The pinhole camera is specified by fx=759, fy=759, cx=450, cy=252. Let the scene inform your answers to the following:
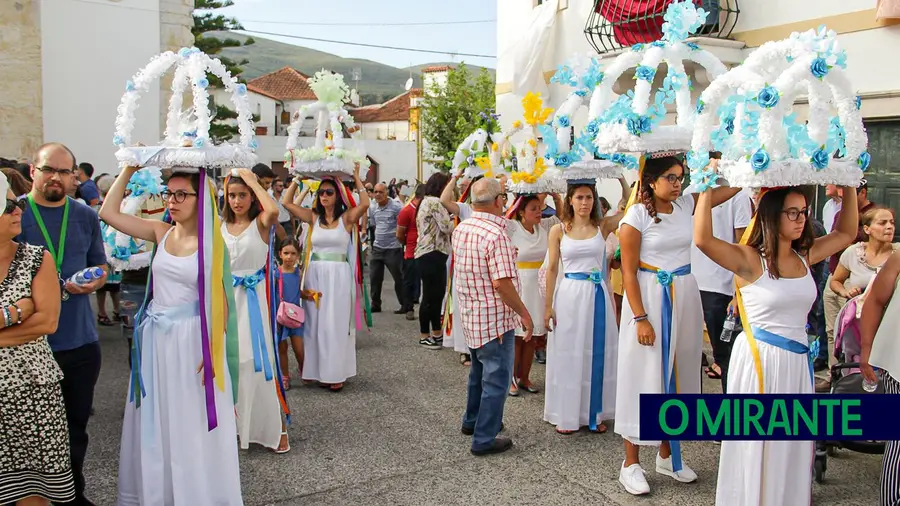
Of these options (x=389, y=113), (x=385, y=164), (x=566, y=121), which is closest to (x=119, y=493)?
(x=566, y=121)

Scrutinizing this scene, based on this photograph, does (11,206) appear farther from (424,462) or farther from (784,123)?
(784,123)

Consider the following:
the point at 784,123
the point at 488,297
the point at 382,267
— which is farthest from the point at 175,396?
the point at 382,267

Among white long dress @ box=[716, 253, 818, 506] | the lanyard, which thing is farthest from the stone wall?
white long dress @ box=[716, 253, 818, 506]

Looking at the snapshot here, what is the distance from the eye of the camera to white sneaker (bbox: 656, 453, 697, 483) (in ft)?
16.2

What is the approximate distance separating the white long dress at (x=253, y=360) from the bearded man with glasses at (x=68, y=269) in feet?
3.81

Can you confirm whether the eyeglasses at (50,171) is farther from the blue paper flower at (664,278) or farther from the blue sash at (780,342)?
the blue sash at (780,342)

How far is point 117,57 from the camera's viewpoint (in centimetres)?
1706

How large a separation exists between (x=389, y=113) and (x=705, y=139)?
57.9m

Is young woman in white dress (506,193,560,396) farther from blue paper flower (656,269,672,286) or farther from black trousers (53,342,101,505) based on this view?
black trousers (53,342,101,505)

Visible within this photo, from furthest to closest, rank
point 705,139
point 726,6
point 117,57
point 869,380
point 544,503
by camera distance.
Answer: point 117,57 → point 726,6 → point 544,503 → point 869,380 → point 705,139

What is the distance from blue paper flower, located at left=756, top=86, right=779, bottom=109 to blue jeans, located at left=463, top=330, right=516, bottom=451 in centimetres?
252

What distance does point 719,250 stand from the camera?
380 centimetres

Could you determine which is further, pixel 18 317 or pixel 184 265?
pixel 184 265

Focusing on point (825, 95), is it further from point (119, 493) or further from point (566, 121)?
point (119, 493)
